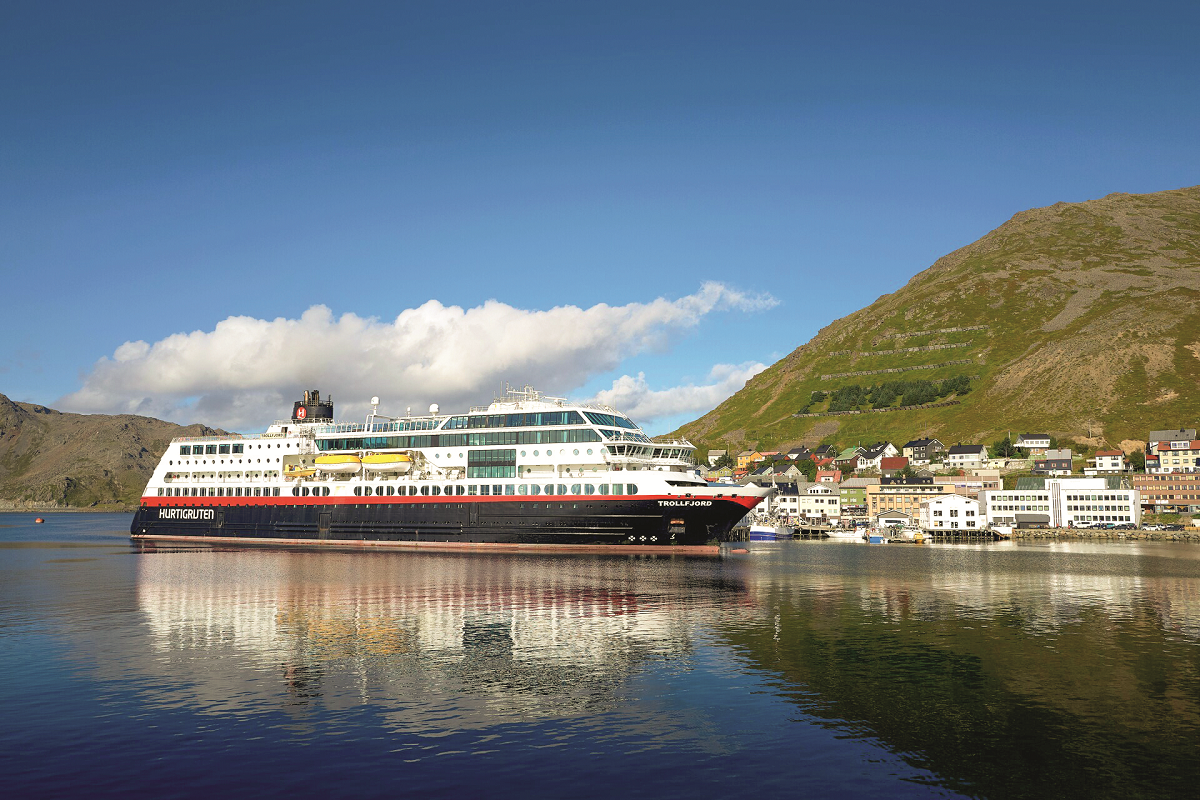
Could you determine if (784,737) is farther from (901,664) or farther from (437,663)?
(437,663)

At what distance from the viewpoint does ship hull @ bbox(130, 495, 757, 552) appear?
249ft

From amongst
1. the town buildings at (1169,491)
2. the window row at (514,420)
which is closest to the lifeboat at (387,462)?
the window row at (514,420)

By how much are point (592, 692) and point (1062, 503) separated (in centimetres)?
16600

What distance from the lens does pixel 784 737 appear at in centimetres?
2117

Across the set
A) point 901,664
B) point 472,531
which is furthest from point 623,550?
point 901,664

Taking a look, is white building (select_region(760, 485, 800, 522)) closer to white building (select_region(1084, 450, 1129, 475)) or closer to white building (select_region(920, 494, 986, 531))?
white building (select_region(920, 494, 986, 531))

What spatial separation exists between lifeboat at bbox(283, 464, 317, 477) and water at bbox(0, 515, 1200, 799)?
43511 mm

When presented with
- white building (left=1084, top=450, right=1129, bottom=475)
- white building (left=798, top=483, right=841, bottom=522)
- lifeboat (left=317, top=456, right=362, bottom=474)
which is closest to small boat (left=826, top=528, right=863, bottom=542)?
white building (left=798, top=483, right=841, bottom=522)

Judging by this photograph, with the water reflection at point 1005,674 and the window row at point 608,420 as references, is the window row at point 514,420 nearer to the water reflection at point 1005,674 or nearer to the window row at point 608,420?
the window row at point 608,420

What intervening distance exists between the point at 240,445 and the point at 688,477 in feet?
189

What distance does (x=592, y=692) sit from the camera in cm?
2539

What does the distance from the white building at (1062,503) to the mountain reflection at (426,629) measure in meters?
127

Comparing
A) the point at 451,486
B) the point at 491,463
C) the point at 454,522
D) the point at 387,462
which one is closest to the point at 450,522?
the point at 454,522

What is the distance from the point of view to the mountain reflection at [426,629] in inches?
1003
